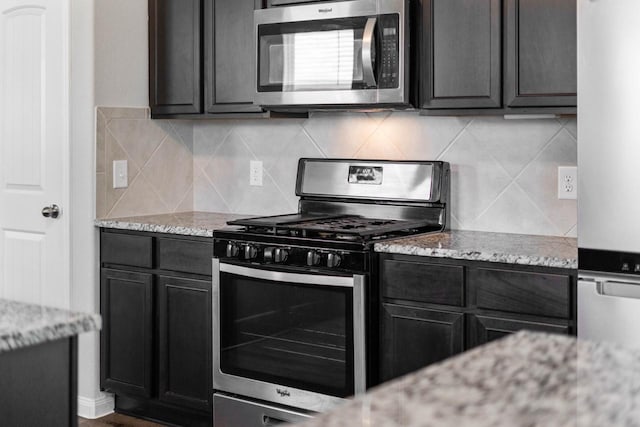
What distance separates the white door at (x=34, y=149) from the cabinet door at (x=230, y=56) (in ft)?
2.12

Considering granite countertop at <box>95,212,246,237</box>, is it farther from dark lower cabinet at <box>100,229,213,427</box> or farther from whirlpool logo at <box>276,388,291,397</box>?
whirlpool logo at <box>276,388,291,397</box>

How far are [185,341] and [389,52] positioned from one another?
4.93ft

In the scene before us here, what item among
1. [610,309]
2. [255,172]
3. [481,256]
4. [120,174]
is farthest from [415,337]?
[120,174]

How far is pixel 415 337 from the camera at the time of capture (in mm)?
2994

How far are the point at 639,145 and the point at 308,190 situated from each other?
5.72ft

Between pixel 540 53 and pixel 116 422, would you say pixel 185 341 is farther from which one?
pixel 540 53

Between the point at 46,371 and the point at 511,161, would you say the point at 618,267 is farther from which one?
the point at 46,371

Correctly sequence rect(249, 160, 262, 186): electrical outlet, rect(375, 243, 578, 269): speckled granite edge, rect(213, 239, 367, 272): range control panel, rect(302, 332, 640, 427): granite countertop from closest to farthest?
rect(302, 332, 640, 427): granite countertop
rect(375, 243, 578, 269): speckled granite edge
rect(213, 239, 367, 272): range control panel
rect(249, 160, 262, 186): electrical outlet

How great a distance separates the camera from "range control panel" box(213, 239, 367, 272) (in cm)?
306

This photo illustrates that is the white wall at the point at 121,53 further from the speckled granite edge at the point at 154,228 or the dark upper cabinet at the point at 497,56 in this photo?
the dark upper cabinet at the point at 497,56

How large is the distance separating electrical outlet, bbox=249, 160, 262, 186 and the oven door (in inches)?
30.6

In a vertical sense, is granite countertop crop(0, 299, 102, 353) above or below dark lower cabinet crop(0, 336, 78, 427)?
above

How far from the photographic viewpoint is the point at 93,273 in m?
3.93

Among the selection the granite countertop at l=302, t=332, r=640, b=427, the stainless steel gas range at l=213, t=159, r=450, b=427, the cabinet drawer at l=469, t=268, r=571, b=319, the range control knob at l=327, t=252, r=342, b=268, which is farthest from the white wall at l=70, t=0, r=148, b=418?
the granite countertop at l=302, t=332, r=640, b=427
